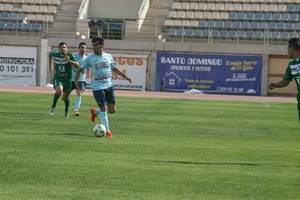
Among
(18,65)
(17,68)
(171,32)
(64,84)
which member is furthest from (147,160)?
(17,68)

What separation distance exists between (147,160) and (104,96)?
4654mm

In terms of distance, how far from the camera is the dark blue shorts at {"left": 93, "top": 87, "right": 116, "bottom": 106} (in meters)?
15.7

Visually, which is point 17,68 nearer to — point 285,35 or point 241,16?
point 241,16

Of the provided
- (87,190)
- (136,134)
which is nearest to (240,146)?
(136,134)

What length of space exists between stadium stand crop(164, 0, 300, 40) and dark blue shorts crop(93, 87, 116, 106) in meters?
30.7

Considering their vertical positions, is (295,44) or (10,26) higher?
(10,26)

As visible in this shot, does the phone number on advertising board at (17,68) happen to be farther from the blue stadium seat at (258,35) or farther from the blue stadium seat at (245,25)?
the blue stadium seat at (258,35)

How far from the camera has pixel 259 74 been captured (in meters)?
44.5

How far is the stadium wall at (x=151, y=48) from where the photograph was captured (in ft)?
145

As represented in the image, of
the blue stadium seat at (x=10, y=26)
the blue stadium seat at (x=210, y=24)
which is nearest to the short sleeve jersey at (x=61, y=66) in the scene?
the blue stadium seat at (x=210, y=24)

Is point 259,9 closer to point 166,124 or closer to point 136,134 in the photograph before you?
point 166,124

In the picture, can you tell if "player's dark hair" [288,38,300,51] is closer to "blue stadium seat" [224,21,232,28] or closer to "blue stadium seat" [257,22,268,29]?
"blue stadium seat" [257,22,268,29]

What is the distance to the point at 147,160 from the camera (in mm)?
11398

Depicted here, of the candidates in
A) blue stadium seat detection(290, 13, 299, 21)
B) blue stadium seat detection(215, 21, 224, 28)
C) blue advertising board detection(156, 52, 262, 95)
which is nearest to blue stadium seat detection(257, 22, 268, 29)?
blue stadium seat detection(290, 13, 299, 21)
